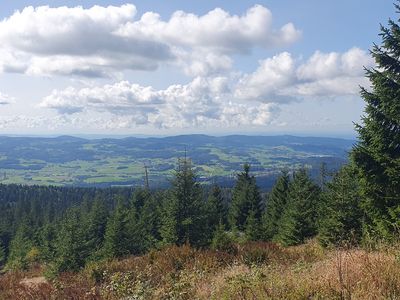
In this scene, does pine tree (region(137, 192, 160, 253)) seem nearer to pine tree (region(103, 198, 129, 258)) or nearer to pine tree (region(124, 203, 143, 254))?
pine tree (region(124, 203, 143, 254))

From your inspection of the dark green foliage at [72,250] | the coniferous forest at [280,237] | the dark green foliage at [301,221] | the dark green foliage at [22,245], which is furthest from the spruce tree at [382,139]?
the dark green foliage at [22,245]

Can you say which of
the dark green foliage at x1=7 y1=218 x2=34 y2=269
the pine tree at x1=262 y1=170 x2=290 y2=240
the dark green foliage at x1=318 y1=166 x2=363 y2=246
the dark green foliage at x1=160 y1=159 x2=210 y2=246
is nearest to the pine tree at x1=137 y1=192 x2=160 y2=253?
the dark green foliage at x1=160 y1=159 x2=210 y2=246

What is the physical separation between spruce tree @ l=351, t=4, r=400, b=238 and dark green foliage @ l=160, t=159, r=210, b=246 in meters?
14.7

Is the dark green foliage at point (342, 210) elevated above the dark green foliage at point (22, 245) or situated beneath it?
elevated above

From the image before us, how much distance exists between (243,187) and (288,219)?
18.6m

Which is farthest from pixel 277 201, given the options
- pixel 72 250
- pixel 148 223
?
pixel 72 250

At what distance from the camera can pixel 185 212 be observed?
28562 mm

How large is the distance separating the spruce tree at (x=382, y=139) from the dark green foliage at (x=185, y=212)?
48.3 feet

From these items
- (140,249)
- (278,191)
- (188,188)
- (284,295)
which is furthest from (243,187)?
(284,295)

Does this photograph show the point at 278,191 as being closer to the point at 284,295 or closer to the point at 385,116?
the point at 385,116

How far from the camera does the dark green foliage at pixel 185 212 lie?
2806 centimetres

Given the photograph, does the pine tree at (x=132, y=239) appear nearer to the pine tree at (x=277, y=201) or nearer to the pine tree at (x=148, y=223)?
the pine tree at (x=148, y=223)

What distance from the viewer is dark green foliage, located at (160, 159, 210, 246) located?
28056mm

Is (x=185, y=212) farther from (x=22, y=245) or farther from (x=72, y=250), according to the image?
(x=22, y=245)
